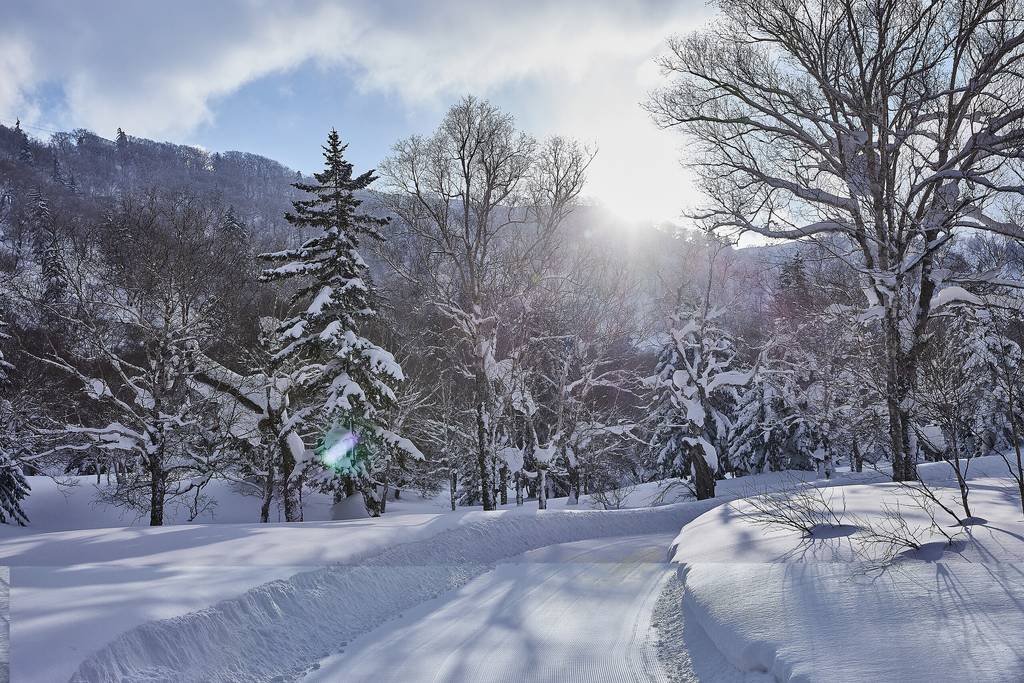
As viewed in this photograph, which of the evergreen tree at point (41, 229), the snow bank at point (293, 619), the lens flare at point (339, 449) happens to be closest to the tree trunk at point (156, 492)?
the lens flare at point (339, 449)

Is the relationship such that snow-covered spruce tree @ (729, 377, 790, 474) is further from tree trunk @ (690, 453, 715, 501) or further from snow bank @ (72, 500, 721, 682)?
snow bank @ (72, 500, 721, 682)

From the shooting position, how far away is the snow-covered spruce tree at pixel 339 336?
16.9m

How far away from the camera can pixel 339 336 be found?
17062 mm

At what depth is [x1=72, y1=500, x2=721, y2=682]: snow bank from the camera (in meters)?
4.44

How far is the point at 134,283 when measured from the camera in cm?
1614

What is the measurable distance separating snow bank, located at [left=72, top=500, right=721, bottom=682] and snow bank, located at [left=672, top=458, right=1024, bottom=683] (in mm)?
3627

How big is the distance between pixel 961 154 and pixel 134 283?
63.1ft

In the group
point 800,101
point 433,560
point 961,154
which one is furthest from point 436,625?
point 800,101

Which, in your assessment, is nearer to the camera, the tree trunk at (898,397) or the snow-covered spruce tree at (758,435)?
the tree trunk at (898,397)

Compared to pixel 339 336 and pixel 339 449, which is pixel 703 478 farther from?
pixel 339 336

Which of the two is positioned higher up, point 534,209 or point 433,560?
point 534,209

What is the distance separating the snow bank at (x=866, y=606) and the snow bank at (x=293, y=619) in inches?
143

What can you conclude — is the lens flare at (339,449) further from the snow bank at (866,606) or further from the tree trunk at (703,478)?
the snow bank at (866,606)

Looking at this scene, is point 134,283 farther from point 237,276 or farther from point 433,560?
point 433,560
